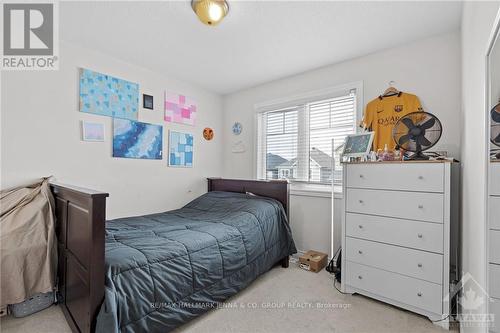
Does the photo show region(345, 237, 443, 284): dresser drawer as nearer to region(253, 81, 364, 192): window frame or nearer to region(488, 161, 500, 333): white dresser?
region(253, 81, 364, 192): window frame

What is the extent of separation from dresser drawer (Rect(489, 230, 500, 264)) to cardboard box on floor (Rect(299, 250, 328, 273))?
1851 millimetres

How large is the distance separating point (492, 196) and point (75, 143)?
118 inches

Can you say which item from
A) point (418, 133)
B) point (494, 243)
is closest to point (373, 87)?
point (418, 133)

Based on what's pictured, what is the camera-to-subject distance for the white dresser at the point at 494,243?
762 mm

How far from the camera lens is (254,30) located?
2.08 metres

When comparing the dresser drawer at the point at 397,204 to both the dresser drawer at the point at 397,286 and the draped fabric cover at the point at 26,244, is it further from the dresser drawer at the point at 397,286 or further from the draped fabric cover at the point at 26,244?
the draped fabric cover at the point at 26,244

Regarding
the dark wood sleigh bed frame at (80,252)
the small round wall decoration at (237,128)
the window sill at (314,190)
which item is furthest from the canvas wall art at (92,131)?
the window sill at (314,190)

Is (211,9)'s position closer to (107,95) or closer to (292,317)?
(107,95)

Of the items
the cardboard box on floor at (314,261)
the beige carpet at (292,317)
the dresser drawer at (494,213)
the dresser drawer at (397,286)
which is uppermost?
the dresser drawer at (494,213)

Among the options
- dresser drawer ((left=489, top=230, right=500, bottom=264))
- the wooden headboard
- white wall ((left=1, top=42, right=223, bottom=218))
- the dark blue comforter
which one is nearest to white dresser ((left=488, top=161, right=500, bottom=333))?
dresser drawer ((left=489, top=230, right=500, bottom=264))

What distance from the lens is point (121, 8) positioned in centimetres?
182

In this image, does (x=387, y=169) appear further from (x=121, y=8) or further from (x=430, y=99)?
(x=121, y=8)

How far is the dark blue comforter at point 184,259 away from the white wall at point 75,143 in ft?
1.59

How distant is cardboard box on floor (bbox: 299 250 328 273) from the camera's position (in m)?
2.52
